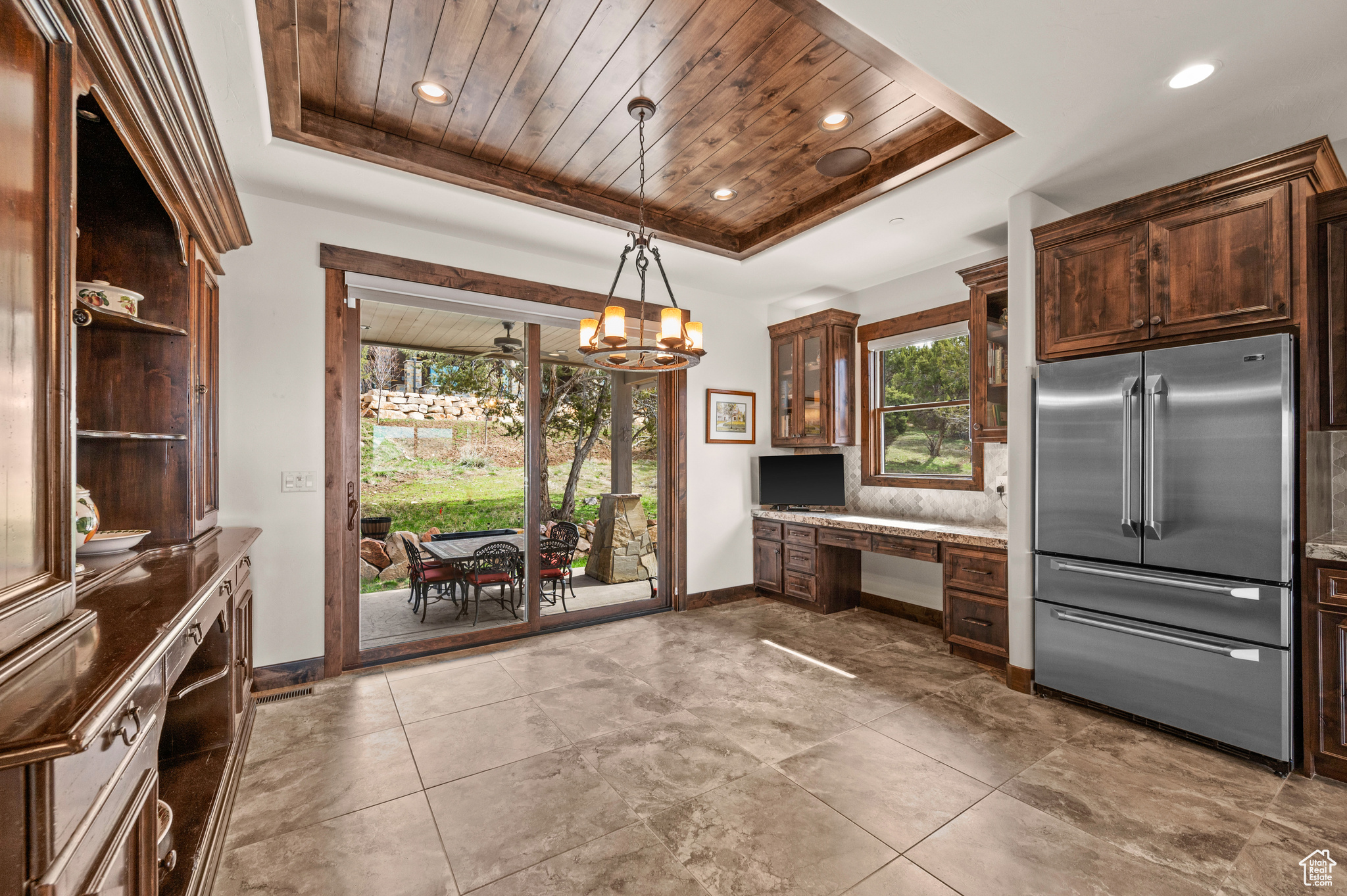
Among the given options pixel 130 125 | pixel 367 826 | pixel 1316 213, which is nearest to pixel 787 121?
pixel 1316 213

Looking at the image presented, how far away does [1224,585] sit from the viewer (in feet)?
8.66

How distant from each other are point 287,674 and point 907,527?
4.08 m

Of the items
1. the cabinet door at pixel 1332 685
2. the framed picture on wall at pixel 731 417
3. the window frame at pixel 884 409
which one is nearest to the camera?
the cabinet door at pixel 1332 685

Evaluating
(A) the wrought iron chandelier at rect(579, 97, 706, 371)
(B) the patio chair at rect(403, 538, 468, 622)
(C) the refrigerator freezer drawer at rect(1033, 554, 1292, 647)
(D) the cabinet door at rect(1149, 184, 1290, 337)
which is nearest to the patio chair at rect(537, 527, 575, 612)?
(B) the patio chair at rect(403, 538, 468, 622)

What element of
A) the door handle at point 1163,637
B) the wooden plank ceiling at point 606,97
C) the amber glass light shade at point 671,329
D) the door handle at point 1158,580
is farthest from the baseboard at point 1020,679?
the wooden plank ceiling at point 606,97

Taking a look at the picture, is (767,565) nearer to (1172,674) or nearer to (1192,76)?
(1172,674)

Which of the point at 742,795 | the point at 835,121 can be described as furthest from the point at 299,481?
the point at 835,121

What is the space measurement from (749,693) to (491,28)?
3.34 m

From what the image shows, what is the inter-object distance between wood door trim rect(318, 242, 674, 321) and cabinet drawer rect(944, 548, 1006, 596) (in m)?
2.34

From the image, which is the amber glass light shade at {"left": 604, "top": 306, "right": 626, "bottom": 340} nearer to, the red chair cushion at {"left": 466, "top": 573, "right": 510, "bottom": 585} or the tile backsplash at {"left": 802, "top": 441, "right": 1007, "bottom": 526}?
the red chair cushion at {"left": 466, "top": 573, "right": 510, "bottom": 585}

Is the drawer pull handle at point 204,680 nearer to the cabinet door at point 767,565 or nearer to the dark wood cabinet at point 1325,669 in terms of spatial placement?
the cabinet door at point 767,565

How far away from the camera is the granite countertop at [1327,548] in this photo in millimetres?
2387

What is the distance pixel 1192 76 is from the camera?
230cm

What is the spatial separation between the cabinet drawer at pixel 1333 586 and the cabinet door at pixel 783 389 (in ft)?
11.3
